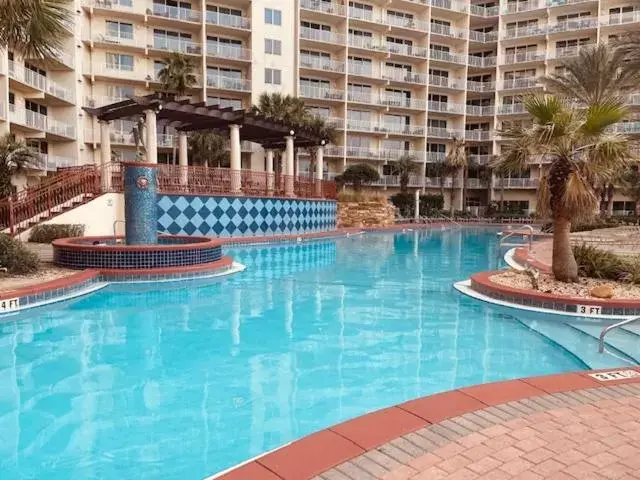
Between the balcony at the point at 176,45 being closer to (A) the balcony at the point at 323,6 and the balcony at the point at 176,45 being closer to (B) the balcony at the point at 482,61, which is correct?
(A) the balcony at the point at 323,6

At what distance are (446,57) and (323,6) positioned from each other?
1301 cm

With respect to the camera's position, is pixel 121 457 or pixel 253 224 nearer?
pixel 121 457

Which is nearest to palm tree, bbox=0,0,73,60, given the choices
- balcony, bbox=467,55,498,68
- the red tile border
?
the red tile border

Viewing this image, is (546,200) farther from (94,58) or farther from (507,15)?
(507,15)

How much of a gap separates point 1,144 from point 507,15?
45709mm

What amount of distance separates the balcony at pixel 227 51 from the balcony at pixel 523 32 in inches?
1032

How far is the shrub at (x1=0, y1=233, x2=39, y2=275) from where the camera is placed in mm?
10117

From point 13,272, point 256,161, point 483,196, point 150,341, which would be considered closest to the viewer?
point 150,341

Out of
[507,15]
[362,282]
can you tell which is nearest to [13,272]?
[362,282]

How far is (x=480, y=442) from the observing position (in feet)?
11.1

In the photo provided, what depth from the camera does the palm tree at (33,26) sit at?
29.0 feet

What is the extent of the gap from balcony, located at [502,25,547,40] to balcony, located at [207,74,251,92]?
26765 mm

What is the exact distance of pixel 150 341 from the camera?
697cm

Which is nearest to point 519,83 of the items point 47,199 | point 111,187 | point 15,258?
point 111,187
